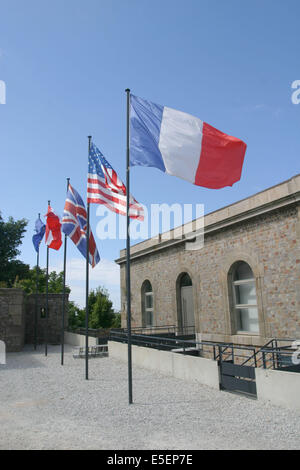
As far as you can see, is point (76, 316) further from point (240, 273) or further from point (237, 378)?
point (237, 378)

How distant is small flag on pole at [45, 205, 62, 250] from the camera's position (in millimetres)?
15500

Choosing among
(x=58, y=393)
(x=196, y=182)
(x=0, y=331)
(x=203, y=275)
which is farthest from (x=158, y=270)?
(x=196, y=182)

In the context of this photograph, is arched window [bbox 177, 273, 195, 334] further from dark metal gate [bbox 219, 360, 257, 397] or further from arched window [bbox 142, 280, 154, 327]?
dark metal gate [bbox 219, 360, 257, 397]

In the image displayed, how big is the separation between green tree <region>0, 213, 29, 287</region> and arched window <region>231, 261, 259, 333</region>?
89.7 ft

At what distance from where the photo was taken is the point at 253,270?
15.0m

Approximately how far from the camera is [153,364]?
12516 millimetres

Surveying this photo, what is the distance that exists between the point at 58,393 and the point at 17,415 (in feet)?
6.80

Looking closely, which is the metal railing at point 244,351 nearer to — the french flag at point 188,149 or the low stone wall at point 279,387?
the low stone wall at point 279,387

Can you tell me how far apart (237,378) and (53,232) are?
32.9 ft

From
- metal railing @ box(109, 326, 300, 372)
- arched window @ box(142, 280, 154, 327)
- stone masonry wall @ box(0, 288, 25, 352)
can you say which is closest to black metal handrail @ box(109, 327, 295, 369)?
metal railing @ box(109, 326, 300, 372)

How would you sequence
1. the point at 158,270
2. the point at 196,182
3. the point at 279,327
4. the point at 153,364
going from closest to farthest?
the point at 196,182, the point at 153,364, the point at 279,327, the point at 158,270

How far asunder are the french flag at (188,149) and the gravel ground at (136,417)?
4641 mm

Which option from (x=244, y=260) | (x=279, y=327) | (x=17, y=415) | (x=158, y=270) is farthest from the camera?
(x=158, y=270)
